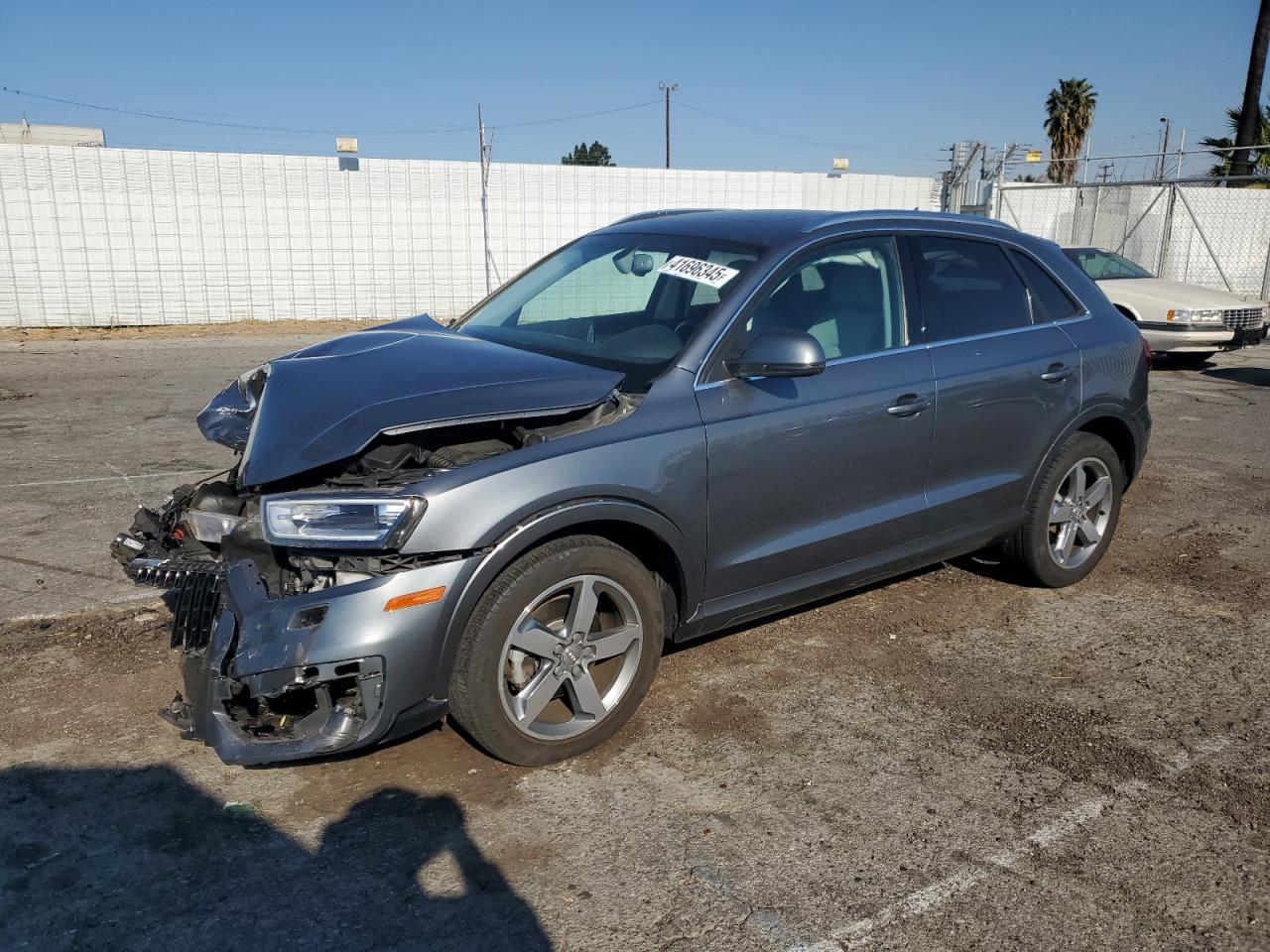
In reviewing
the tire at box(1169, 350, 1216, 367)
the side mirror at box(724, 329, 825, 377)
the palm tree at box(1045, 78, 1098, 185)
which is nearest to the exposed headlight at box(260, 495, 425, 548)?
the side mirror at box(724, 329, 825, 377)

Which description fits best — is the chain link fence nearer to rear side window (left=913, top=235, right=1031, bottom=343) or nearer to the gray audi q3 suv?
rear side window (left=913, top=235, right=1031, bottom=343)

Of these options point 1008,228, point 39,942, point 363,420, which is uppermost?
point 1008,228

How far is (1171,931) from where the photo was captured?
272cm

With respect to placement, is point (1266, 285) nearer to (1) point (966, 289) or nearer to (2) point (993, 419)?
(1) point (966, 289)

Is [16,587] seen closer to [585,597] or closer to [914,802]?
[585,597]

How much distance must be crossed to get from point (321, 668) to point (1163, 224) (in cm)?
2170

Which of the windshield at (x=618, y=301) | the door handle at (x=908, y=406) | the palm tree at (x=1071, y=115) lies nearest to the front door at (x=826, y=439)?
the door handle at (x=908, y=406)

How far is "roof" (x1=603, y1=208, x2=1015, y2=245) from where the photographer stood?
4.23 metres

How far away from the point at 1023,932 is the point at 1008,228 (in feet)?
11.4

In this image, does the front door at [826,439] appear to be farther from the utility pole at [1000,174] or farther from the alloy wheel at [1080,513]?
the utility pole at [1000,174]

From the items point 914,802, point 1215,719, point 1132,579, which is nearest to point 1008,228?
point 1132,579

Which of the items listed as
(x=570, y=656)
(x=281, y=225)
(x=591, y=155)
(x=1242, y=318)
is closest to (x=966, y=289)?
(x=570, y=656)

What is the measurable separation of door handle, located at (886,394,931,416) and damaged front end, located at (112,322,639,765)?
122 centimetres

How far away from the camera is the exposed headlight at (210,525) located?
362 centimetres
